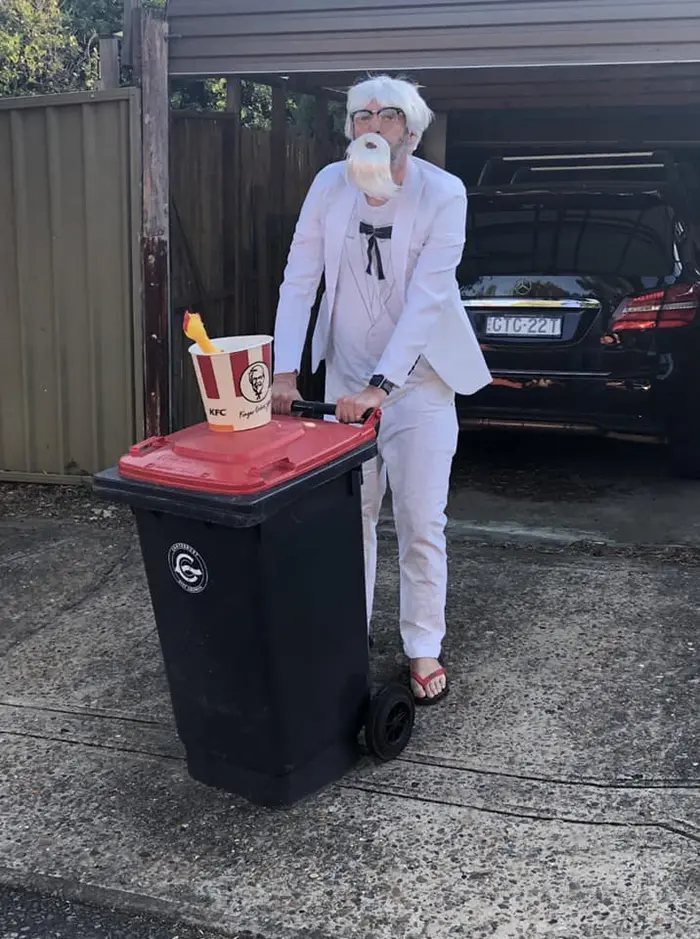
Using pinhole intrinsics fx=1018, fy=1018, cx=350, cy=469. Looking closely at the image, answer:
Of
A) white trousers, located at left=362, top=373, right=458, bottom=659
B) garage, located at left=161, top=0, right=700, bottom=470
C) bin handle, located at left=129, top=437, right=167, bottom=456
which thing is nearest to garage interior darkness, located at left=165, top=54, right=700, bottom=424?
garage, located at left=161, top=0, right=700, bottom=470

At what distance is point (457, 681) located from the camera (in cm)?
361

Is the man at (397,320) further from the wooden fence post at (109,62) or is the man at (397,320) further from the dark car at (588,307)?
the wooden fence post at (109,62)

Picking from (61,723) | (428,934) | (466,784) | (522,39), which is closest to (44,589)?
(61,723)

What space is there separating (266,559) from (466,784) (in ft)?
3.30

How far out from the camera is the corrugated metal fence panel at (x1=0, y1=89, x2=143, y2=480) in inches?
208

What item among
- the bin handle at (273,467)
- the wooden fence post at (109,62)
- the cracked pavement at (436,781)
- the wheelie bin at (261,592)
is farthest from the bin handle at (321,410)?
the wooden fence post at (109,62)

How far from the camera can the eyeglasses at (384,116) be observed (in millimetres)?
2969

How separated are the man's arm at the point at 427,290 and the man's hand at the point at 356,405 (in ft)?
0.31

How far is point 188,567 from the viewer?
8.62 ft

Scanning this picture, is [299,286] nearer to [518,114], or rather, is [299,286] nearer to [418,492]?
[418,492]

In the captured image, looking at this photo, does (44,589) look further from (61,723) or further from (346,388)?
(346,388)

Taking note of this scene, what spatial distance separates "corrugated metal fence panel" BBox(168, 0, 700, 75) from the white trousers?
5.83 ft

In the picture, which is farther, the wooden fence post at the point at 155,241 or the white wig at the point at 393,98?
the wooden fence post at the point at 155,241

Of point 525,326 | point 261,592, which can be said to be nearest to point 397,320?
point 261,592
